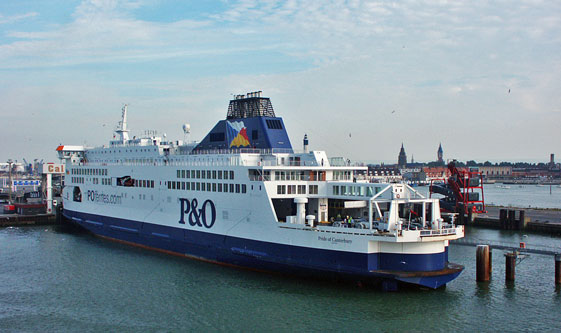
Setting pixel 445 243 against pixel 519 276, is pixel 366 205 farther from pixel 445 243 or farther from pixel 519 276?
pixel 519 276

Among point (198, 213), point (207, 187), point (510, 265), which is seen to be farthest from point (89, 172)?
point (510, 265)

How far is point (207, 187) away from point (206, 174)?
0.77m

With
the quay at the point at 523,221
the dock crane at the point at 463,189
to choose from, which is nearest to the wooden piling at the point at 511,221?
the quay at the point at 523,221

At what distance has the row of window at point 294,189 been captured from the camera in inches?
1013

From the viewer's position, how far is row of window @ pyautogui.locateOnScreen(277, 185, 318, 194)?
25.7 m

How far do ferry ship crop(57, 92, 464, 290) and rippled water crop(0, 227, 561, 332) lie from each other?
3.61 ft

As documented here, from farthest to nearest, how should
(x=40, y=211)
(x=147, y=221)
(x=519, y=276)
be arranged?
1. (x=40, y=211)
2. (x=147, y=221)
3. (x=519, y=276)

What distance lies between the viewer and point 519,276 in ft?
85.3

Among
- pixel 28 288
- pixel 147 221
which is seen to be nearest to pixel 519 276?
pixel 147 221

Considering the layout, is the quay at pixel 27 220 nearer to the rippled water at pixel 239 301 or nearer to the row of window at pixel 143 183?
the row of window at pixel 143 183

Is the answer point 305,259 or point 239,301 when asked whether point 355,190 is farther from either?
point 239,301

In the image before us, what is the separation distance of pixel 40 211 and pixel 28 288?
98.7 ft

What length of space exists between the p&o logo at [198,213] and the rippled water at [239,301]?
2438 millimetres

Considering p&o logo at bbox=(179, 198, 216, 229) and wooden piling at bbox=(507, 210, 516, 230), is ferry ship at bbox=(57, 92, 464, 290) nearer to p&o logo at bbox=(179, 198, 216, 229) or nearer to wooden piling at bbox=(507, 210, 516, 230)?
p&o logo at bbox=(179, 198, 216, 229)
